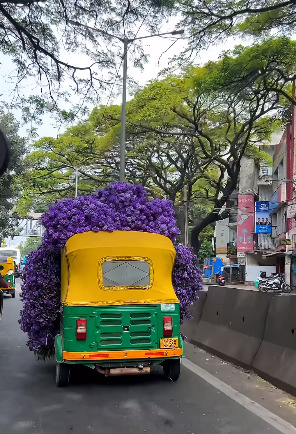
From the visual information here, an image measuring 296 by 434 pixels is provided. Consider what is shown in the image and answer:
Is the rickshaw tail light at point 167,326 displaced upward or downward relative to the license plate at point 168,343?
upward

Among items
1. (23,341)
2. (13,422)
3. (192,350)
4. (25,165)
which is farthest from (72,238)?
(25,165)

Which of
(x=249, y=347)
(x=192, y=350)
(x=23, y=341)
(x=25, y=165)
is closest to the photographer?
(x=249, y=347)

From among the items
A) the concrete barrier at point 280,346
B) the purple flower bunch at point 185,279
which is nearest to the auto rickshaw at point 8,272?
the purple flower bunch at point 185,279

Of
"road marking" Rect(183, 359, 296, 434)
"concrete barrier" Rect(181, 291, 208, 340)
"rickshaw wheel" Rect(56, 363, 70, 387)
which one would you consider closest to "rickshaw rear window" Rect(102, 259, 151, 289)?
"rickshaw wheel" Rect(56, 363, 70, 387)

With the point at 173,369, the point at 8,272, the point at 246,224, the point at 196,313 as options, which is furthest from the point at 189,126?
the point at 173,369

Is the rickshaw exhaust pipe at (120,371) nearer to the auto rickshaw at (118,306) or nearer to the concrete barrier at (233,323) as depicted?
the auto rickshaw at (118,306)

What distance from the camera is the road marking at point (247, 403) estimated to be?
5480 mm

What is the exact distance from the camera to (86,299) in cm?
731

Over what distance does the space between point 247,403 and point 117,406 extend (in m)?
1.54

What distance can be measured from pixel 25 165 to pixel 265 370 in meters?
25.0

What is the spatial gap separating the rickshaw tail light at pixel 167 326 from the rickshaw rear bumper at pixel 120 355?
0.70ft

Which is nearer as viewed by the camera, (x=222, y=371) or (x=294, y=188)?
(x=222, y=371)

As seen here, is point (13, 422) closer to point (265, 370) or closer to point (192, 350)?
point (265, 370)

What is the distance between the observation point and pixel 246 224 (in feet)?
154
